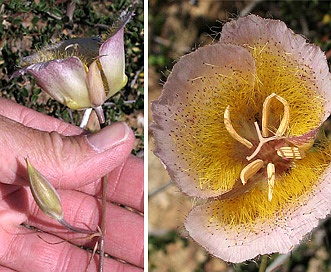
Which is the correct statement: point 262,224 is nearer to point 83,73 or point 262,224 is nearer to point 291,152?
point 291,152

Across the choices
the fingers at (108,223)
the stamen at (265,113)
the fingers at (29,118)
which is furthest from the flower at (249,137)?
the fingers at (29,118)

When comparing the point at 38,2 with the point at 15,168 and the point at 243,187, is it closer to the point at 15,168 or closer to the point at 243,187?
the point at 15,168

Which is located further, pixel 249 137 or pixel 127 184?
pixel 127 184

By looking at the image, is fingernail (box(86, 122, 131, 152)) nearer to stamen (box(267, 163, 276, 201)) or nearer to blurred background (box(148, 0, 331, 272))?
stamen (box(267, 163, 276, 201))

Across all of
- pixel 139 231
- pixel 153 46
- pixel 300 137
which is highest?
pixel 300 137

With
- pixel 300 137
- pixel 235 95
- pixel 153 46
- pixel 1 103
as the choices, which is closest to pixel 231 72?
pixel 235 95

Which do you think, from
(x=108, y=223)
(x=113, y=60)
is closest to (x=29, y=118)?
(x=108, y=223)

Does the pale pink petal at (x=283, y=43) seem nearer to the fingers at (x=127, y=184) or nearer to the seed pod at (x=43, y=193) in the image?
the seed pod at (x=43, y=193)
